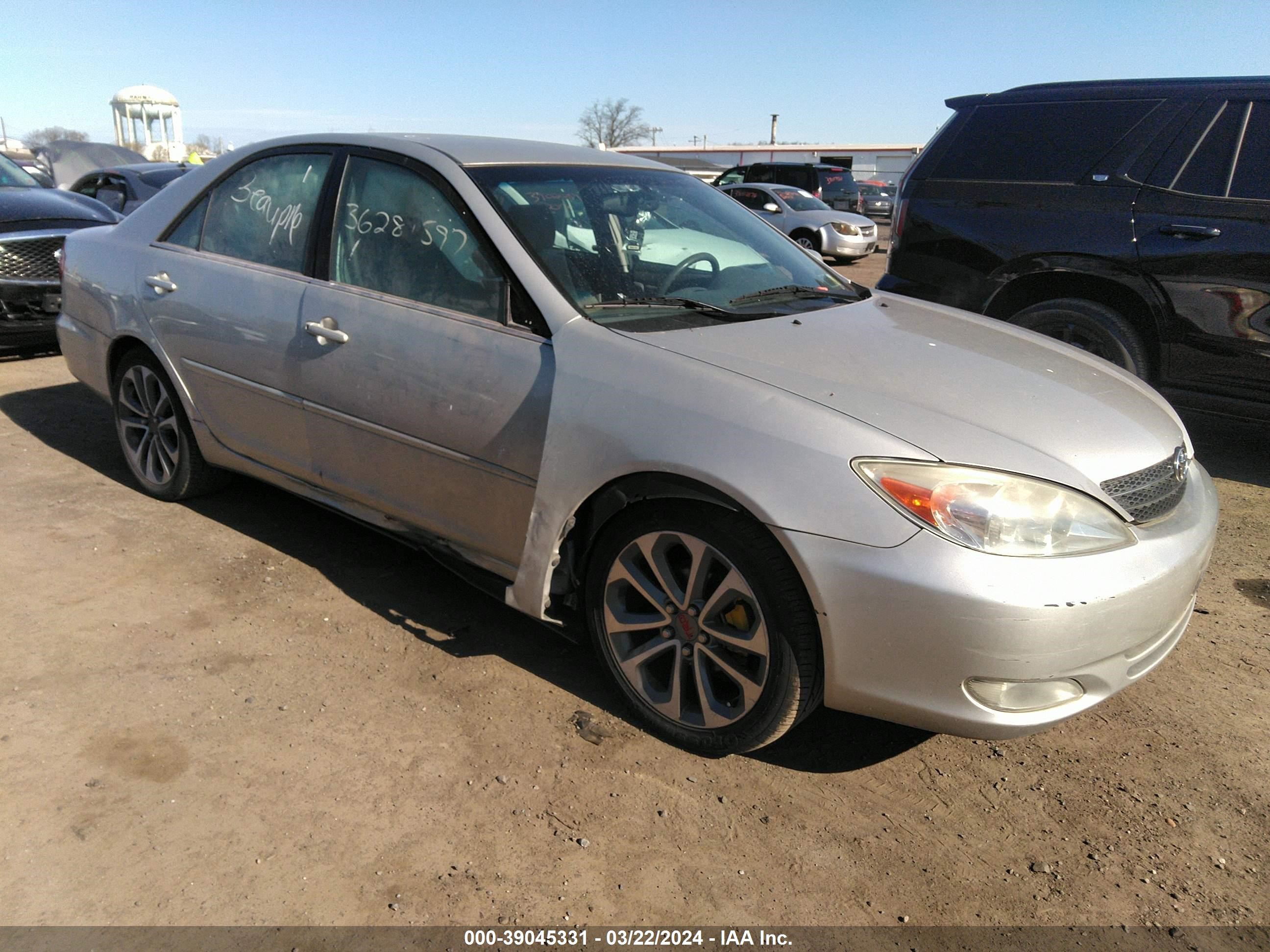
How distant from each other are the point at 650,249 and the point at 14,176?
301 inches

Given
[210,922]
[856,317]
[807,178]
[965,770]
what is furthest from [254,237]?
[807,178]

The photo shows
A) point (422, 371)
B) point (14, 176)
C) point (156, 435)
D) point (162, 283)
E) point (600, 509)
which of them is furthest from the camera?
point (14, 176)

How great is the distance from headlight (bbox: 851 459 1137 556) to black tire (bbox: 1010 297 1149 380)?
2.85m

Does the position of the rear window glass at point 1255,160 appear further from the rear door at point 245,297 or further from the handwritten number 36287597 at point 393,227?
the rear door at point 245,297

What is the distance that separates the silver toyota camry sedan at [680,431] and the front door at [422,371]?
0.01 metres

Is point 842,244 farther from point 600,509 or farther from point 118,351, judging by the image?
point 600,509

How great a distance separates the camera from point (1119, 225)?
4.85 m

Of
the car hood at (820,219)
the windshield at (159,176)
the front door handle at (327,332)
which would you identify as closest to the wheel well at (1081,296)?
the front door handle at (327,332)

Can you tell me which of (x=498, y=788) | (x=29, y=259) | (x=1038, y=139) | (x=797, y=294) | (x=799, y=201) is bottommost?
(x=498, y=788)

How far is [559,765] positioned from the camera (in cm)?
263

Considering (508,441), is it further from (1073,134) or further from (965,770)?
(1073,134)

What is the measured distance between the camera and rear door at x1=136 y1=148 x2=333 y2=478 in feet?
11.4

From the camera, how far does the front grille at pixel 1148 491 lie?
2.45 metres

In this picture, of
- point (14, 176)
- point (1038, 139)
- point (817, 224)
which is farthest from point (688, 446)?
point (817, 224)
